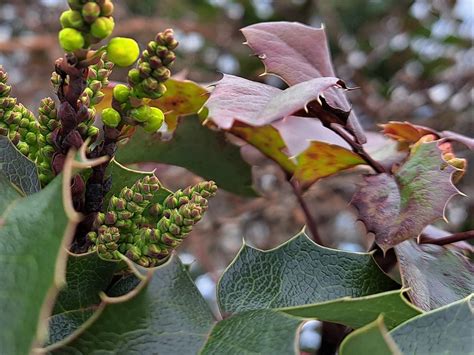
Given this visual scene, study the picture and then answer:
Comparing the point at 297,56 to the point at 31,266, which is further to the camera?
the point at 297,56

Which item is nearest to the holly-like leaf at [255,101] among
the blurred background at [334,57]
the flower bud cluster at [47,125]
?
the flower bud cluster at [47,125]

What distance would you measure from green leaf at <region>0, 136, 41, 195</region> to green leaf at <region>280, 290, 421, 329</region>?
0.18 metres

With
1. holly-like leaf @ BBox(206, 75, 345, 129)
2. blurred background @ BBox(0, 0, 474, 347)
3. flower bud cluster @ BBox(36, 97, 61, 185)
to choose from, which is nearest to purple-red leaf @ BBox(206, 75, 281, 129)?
holly-like leaf @ BBox(206, 75, 345, 129)

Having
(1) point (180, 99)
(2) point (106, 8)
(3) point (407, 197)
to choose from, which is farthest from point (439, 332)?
(1) point (180, 99)

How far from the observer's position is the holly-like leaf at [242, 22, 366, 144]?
549 mm

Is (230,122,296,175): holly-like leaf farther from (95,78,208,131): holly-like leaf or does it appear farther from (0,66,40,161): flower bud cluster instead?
(0,66,40,161): flower bud cluster

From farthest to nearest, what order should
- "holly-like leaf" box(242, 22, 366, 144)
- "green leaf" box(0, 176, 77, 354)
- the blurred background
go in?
the blurred background
"holly-like leaf" box(242, 22, 366, 144)
"green leaf" box(0, 176, 77, 354)

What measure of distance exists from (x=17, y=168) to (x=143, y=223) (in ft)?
0.29

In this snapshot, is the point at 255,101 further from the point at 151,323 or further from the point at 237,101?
the point at 151,323

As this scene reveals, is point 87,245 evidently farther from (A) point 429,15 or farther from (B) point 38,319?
(A) point 429,15

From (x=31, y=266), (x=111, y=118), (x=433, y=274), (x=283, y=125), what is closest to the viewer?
(x=31, y=266)

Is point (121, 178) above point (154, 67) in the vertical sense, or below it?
below

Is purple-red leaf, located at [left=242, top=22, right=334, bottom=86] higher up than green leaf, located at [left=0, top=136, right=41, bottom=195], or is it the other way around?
purple-red leaf, located at [left=242, top=22, right=334, bottom=86]

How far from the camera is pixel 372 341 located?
0.32 m
